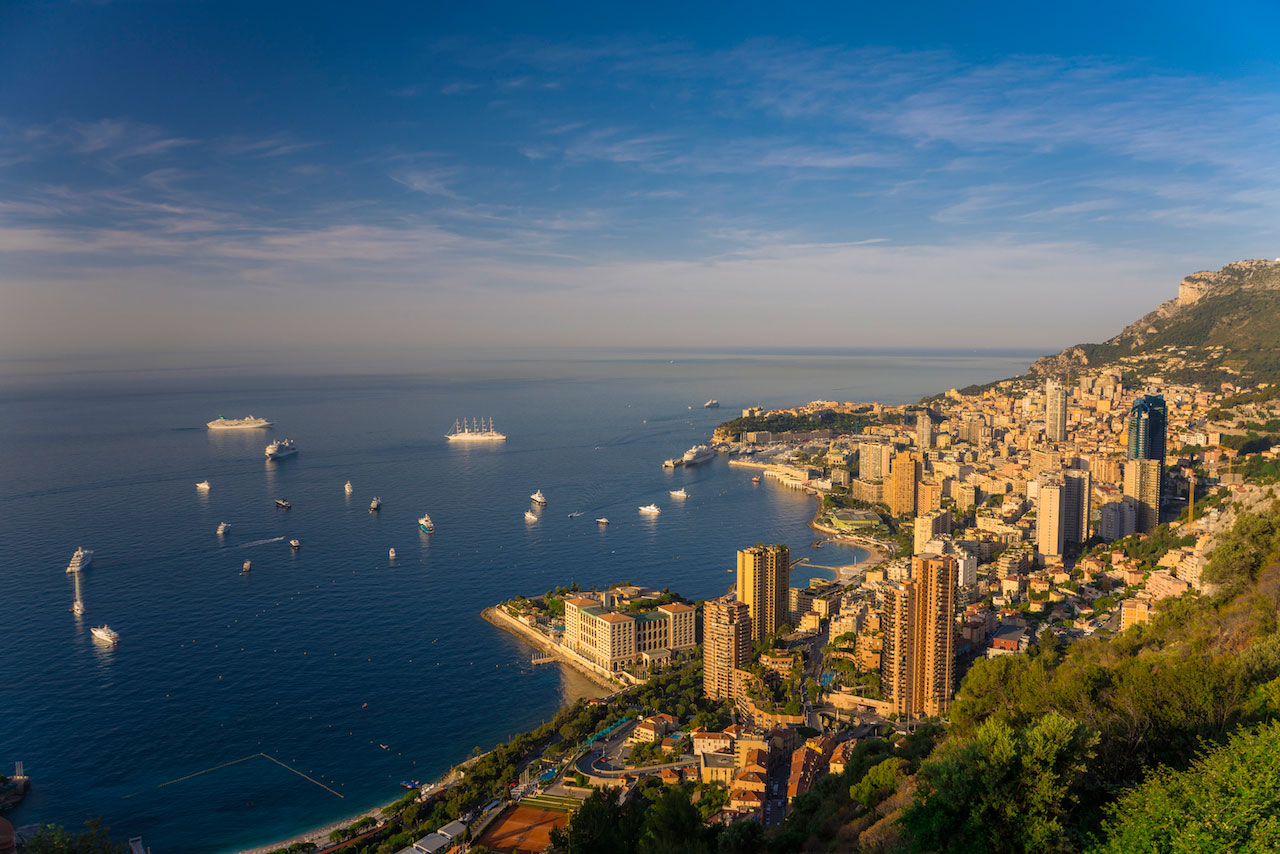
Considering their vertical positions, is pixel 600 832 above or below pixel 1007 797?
below

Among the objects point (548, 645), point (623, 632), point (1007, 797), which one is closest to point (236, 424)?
point (548, 645)

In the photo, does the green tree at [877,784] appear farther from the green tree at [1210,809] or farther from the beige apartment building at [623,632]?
the beige apartment building at [623,632]

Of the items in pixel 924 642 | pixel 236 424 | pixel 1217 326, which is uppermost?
pixel 1217 326

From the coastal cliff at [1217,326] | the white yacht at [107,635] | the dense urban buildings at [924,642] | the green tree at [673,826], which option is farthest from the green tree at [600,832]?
the coastal cliff at [1217,326]

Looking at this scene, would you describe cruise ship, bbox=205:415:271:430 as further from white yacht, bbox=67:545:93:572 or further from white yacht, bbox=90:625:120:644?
white yacht, bbox=90:625:120:644

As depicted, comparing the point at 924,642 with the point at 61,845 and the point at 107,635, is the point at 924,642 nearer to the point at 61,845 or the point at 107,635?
the point at 61,845

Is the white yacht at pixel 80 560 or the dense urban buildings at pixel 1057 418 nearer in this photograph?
the white yacht at pixel 80 560

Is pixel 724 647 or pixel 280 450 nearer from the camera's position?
pixel 724 647
